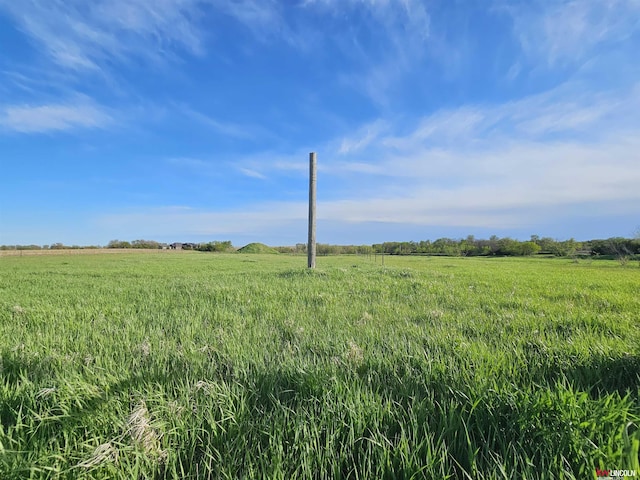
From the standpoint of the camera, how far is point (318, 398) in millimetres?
1698

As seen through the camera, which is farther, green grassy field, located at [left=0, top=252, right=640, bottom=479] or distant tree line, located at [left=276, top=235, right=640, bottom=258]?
distant tree line, located at [left=276, top=235, right=640, bottom=258]

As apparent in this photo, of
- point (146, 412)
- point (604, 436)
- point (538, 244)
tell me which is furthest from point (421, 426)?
point (538, 244)

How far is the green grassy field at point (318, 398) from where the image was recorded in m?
1.22

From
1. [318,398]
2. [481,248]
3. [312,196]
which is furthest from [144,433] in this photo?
[481,248]

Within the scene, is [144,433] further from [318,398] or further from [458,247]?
[458,247]

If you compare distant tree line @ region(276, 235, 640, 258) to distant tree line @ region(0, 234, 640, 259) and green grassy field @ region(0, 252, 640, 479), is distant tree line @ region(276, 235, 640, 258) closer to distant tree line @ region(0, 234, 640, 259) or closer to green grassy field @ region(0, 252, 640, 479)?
distant tree line @ region(0, 234, 640, 259)

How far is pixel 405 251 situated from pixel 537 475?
254 ft

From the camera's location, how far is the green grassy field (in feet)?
4.02

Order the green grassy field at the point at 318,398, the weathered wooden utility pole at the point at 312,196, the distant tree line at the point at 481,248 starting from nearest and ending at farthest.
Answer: the green grassy field at the point at 318,398 → the weathered wooden utility pole at the point at 312,196 → the distant tree line at the point at 481,248

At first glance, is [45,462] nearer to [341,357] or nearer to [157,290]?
[341,357]

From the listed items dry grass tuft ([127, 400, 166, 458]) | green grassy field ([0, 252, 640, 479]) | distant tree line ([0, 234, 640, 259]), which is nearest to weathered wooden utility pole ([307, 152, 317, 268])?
green grassy field ([0, 252, 640, 479])

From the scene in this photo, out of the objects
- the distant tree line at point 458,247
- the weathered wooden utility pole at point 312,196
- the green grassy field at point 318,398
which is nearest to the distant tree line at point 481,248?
the distant tree line at point 458,247

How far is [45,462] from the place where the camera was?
3.99 feet

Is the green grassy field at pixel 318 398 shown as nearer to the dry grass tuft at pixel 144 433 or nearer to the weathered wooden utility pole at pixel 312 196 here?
the dry grass tuft at pixel 144 433
